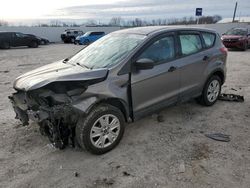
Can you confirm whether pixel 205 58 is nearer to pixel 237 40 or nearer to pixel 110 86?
pixel 110 86

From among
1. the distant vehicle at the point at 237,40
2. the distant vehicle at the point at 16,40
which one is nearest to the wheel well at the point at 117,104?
the distant vehicle at the point at 237,40

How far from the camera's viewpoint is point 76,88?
129 inches

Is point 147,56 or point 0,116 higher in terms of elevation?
point 147,56

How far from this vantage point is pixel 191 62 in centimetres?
455

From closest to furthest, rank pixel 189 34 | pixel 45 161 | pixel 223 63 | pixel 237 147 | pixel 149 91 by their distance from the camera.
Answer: pixel 45 161
pixel 237 147
pixel 149 91
pixel 189 34
pixel 223 63

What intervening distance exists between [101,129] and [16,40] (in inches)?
812

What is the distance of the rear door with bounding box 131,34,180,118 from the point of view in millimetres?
3797

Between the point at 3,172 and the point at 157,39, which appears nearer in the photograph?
→ the point at 3,172

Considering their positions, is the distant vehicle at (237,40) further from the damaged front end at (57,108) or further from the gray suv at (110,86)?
the damaged front end at (57,108)

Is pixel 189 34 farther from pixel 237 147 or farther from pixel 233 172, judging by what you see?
pixel 233 172

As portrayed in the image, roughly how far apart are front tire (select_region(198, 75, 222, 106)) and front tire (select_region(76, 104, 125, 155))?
2312 mm

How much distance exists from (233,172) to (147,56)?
205cm

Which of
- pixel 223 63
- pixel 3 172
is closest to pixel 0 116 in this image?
pixel 3 172

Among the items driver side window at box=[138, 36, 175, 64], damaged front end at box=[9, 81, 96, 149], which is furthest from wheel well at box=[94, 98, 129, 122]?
driver side window at box=[138, 36, 175, 64]
